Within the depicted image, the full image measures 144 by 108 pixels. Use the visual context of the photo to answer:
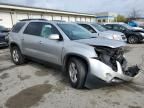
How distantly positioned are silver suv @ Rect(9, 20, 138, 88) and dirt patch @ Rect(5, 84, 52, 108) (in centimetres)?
78

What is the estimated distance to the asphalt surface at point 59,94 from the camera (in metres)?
3.95

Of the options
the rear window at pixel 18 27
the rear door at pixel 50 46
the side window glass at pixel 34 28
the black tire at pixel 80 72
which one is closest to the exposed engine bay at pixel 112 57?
the black tire at pixel 80 72

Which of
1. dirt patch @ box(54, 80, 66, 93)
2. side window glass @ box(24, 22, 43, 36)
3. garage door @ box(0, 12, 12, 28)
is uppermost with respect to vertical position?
garage door @ box(0, 12, 12, 28)

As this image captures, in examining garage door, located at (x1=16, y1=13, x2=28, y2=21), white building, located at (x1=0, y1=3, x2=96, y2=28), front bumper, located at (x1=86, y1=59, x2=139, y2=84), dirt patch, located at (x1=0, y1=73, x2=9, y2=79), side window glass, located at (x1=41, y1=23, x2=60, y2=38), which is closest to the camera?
front bumper, located at (x1=86, y1=59, x2=139, y2=84)

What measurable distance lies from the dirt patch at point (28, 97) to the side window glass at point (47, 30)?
162 cm

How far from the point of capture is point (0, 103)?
409 cm

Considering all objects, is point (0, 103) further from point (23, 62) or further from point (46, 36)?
point (23, 62)

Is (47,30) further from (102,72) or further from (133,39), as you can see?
(133,39)

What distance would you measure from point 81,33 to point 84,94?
212 cm

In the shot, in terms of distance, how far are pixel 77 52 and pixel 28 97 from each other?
1.61 meters

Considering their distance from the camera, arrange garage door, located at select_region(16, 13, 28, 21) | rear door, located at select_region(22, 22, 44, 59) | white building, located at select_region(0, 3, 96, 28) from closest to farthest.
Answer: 1. rear door, located at select_region(22, 22, 44, 59)
2. white building, located at select_region(0, 3, 96, 28)
3. garage door, located at select_region(16, 13, 28, 21)

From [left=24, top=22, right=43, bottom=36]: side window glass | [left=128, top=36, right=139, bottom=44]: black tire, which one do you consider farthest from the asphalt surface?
[left=128, top=36, right=139, bottom=44]: black tire

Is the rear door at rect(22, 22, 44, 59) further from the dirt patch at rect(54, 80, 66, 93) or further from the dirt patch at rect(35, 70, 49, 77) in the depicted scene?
the dirt patch at rect(54, 80, 66, 93)

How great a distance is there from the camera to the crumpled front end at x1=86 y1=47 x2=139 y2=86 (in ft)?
13.8
